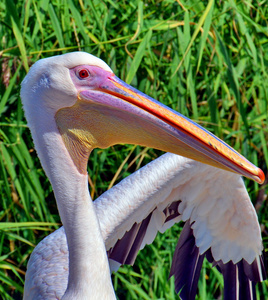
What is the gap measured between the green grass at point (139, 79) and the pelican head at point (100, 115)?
2.87 ft

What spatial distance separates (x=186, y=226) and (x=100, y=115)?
49.1 inches

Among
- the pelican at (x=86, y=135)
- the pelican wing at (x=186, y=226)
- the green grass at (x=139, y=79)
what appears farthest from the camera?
the green grass at (x=139, y=79)

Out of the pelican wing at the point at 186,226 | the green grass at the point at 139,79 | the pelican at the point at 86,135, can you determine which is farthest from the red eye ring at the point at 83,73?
the green grass at the point at 139,79

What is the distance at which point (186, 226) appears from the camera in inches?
116

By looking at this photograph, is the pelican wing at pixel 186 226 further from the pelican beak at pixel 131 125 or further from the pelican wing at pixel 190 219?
the pelican beak at pixel 131 125

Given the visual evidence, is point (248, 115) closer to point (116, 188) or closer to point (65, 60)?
point (116, 188)

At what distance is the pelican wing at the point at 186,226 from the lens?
2477mm

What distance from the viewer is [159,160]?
261cm

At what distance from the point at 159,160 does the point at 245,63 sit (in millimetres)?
960

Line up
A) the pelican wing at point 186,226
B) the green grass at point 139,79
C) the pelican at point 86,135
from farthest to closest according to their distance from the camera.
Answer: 1. the green grass at point 139,79
2. the pelican wing at point 186,226
3. the pelican at point 86,135

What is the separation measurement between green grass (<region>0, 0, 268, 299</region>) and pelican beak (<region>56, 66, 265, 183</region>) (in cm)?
87

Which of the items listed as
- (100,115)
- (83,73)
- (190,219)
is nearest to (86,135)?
(100,115)

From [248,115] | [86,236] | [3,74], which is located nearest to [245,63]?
[248,115]

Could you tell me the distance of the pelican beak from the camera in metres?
1.80
